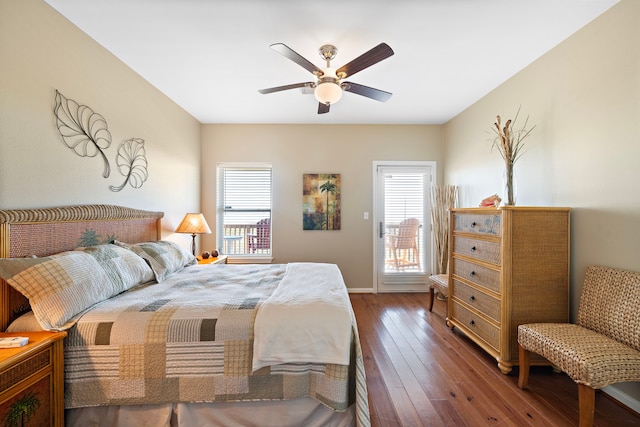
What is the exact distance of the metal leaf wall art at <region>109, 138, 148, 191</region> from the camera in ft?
7.98

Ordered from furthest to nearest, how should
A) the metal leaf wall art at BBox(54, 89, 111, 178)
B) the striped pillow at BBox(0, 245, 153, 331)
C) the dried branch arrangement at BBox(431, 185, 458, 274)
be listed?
the dried branch arrangement at BBox(431, 185, 458, 274), the metal leaf wall art at BBox(54, 89, 111, 178), the striped pillow at BBox(0, 245, 153, 331)

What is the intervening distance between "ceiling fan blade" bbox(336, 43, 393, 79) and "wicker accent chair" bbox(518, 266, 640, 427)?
6.91 feet

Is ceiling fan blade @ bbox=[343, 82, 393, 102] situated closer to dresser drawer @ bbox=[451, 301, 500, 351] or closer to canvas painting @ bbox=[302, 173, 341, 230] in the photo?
canvas painting @ bbox=[302, 173, 341, 230]

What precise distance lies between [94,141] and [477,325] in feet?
12.0

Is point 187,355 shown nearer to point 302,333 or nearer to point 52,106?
point 302,333

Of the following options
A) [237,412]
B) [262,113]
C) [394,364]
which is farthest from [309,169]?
[237,412]

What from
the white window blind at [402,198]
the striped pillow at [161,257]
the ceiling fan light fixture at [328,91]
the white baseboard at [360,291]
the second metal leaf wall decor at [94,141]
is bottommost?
the white baseboard at [360,291]

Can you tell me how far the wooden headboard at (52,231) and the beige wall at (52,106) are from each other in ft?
0.33

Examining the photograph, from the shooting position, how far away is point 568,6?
1.77 metres

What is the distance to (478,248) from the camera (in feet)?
7.83

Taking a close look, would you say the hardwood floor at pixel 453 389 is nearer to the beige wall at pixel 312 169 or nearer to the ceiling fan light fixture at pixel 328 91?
the beige wall at pixel 312 169

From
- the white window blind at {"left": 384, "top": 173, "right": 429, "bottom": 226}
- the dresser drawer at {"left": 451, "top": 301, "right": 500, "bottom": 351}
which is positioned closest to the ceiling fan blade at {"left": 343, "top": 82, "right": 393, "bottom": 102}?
the white window blind at {"left": 384, "top": 173, "right": 429, "bottom": 226}

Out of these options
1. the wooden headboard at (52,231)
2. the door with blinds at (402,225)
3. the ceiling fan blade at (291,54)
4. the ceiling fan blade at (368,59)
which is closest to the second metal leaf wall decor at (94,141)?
the wooden headboard at (52,231)

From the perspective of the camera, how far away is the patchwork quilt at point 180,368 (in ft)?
4.54
